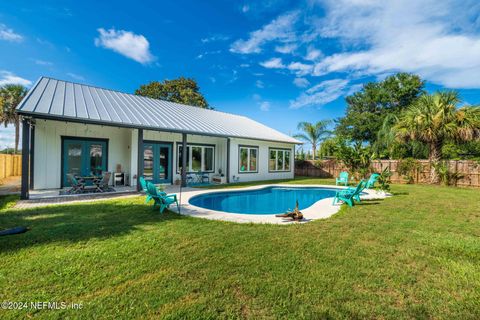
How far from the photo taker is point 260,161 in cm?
1805

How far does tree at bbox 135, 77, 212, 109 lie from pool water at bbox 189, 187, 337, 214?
20.9 meters

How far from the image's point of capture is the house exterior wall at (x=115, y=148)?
1106 cm

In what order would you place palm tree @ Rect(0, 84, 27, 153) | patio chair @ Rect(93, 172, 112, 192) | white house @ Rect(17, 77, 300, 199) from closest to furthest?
white house @ Rect(17, 77, 300, 199) < patio chair @ Rect(93, 172, 112, 192) < palm tree @ Rect(0, 84, 27, 153)

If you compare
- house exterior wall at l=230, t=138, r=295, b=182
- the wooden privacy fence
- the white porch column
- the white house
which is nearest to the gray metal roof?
the white house

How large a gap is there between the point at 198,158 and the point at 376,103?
1129 inches

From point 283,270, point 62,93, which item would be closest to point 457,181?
point 283,270

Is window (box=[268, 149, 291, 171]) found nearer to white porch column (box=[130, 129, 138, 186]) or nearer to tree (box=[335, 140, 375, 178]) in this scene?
tree (box=[335, 140, 375, 178])

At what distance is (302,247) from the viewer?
4.47 meters

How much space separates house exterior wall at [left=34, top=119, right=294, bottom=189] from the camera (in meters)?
11.1

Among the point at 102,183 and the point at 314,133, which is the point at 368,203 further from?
the point at 314,133

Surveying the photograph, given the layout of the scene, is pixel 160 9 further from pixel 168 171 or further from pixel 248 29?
pixel 168 171

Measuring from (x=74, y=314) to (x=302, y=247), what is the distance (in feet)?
12.0

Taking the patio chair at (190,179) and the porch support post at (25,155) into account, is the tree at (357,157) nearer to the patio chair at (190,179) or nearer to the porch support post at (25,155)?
the patio chair at (190,179)

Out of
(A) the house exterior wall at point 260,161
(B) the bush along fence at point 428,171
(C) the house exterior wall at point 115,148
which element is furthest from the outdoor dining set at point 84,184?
(B) the bush along fence at point 428,171
